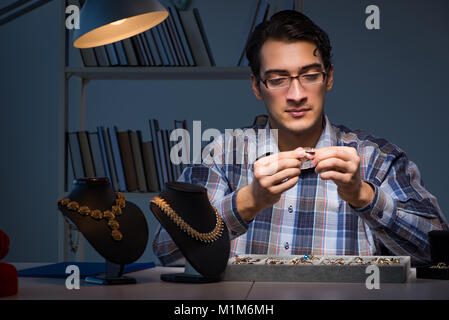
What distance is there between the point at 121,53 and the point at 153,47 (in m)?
0.14

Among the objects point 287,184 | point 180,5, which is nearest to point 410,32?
point 180,5

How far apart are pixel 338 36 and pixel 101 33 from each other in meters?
1.87

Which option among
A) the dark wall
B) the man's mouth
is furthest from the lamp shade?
the dark wall

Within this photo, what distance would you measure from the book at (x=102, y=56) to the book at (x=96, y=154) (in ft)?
1.01

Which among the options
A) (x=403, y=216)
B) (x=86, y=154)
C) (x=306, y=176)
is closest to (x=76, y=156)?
(x=86, y=154)

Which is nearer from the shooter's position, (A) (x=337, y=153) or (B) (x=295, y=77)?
(A) (x=337, y=153)

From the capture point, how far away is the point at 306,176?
178cm

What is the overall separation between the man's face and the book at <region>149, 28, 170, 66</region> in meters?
0.76

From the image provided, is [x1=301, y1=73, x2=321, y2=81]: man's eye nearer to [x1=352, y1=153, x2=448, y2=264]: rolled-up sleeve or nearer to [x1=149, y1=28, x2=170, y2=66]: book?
[x1=352, y1=153, x2=448, y2=264]: rolled-up sleeve

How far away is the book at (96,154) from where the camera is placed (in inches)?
94.1

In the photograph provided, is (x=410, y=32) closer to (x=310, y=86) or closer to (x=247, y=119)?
(x=247, y=119)

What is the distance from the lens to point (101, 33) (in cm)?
160

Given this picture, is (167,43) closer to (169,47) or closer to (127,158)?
(169,47)

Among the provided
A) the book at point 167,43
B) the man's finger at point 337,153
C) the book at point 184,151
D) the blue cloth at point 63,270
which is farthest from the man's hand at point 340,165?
the book at point 167,43
